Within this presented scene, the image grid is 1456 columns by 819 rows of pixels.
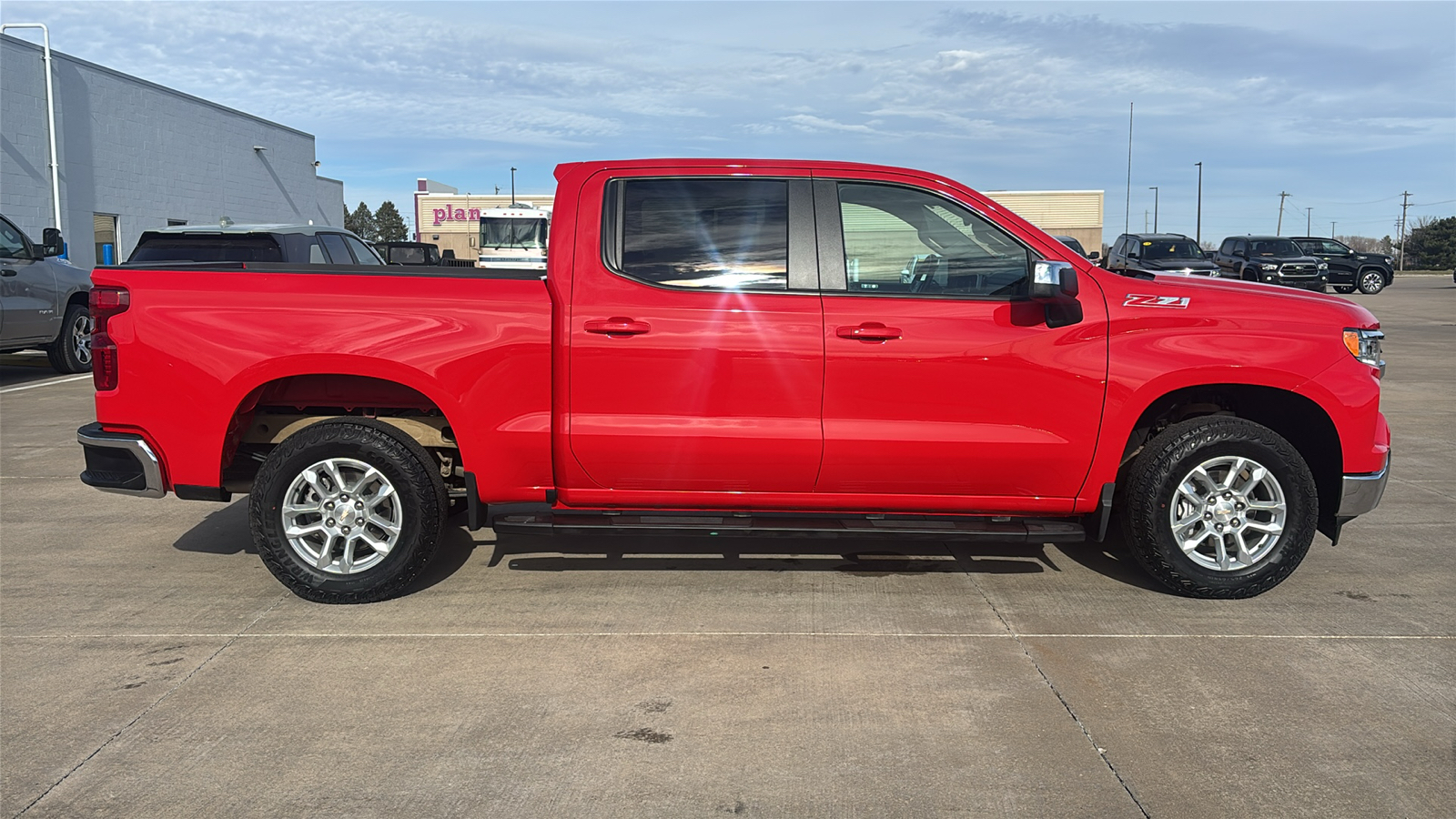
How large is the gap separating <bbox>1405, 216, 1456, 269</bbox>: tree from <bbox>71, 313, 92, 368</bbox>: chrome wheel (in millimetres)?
94104

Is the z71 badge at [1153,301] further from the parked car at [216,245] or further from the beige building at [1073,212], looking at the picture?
the beige building at [1073,212]

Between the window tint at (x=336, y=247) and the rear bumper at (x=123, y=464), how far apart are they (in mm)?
6791

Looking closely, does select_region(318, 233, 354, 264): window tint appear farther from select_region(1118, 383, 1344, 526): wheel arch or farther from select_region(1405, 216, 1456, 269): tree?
select_region(1405, 216, 1456, 269): tree

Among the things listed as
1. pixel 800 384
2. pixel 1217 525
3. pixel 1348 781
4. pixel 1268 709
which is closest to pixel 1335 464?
pixel 1217 525

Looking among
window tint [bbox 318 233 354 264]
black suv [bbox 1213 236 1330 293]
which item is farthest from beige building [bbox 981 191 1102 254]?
window tint [bbox 318 233 354 264]

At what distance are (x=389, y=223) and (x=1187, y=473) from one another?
100 metres

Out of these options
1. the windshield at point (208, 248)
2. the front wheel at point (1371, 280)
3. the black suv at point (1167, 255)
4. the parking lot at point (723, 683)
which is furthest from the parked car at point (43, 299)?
the front wheel at point (1371, 280)

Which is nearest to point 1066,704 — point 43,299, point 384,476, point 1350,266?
point 384,476

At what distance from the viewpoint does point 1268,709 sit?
369 cm

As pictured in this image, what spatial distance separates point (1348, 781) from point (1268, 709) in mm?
519

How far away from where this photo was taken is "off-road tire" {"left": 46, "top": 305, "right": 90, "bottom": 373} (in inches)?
521

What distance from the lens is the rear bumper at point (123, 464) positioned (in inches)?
185

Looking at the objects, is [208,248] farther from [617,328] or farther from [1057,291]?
[1057,291]

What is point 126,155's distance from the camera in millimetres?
26281
